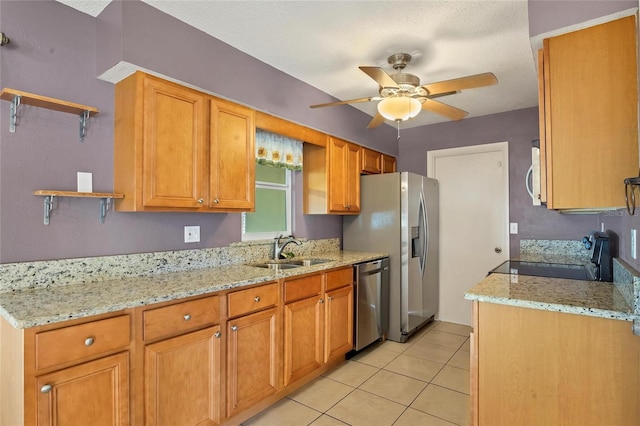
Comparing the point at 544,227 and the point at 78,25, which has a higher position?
the point at 78,25

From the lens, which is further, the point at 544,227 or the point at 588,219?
the point at 544,227

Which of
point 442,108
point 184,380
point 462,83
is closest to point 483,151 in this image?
point 442,108

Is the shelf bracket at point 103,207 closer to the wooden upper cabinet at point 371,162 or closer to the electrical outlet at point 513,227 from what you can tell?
the wooden upper cabinet at point 371,162

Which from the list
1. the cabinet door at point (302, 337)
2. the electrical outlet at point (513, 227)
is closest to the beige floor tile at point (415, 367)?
the cabinet door at point (302, 337)

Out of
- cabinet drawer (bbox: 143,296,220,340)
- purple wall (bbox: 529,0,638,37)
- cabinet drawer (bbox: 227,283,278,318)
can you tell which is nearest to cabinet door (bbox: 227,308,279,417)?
cabinet drawer (bbox: 227,283,278,318)

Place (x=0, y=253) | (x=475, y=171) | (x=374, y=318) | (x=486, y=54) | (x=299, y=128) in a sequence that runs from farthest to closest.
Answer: (x=475, y=171) < (x=374, y=318) < (x=299, y=128) < (x=486, y=54) < (x=0, y=253)

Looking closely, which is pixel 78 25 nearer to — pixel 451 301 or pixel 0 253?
pixel 0 253

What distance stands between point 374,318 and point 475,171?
2059 millimetres

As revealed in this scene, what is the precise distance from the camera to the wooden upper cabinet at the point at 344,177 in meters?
3.34

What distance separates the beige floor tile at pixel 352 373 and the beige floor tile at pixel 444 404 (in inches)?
17.8

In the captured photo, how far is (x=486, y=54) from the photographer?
2.48m

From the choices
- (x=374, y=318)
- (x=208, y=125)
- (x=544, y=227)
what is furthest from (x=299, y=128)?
(x=544, y=227)

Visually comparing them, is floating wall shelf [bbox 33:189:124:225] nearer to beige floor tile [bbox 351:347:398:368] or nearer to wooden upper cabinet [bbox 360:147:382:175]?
beige floor tile [bbox 351:347:398:368]

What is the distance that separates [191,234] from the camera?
7.90 feet
